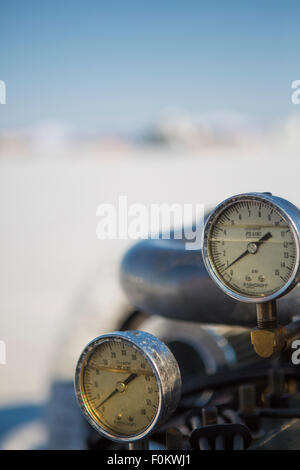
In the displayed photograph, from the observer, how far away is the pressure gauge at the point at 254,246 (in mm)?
1386

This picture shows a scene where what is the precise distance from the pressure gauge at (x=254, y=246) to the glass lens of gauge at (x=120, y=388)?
265mm

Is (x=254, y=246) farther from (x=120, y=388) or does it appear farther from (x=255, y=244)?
(x=120, y=388)

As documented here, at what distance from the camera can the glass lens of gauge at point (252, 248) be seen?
55.2 inches

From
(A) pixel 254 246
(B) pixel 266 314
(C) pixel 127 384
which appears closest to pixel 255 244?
(A) pixel 254 246

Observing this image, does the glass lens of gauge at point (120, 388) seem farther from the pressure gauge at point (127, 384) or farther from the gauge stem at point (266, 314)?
the gauge stem at point (266, 314)

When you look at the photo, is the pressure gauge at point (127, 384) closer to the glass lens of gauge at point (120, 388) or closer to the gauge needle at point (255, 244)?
the glass lens of gauge at point (120, 388)

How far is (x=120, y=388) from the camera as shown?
4.89ft

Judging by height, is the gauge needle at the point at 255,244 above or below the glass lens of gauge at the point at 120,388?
above

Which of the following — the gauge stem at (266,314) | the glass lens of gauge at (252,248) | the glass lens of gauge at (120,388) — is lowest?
the glass lens of gauge at (120,388)

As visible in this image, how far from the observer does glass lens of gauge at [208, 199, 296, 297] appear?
1.40 metres

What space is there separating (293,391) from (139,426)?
1.05 meters

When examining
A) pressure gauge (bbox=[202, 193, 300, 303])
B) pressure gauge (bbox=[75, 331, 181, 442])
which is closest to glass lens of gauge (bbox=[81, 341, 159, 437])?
pressure gauge (bbox=[75, 331, 181, 442])

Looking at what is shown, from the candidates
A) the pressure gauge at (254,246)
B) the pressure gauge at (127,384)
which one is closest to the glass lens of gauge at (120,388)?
the pressure gauge at (127,384)
